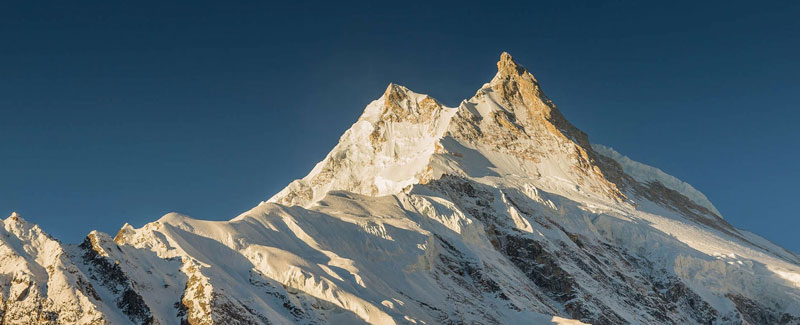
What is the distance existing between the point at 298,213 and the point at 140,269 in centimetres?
3284

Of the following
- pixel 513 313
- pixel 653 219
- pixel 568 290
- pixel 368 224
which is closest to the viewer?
pixel 513 313

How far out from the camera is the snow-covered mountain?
6756 cm

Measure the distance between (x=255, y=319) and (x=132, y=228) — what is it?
25.8 metres

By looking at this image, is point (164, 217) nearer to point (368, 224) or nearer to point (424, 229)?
point (368, 224)

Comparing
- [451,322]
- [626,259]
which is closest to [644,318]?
[626,259]

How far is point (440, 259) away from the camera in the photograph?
345ft

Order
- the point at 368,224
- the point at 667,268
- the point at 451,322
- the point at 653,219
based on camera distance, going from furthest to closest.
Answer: the point at 653,219 → the point at 667,268 → the point at 368,224 → the point at 451,322

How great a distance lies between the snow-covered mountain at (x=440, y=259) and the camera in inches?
2660

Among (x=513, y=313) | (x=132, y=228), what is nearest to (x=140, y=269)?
(x=132, y=228)

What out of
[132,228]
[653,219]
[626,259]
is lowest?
[132,228]

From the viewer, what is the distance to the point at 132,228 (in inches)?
3440

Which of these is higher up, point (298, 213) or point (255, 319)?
point (298, 213)

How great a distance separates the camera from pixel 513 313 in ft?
318

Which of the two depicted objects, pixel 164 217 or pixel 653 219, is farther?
pixel 653 219
